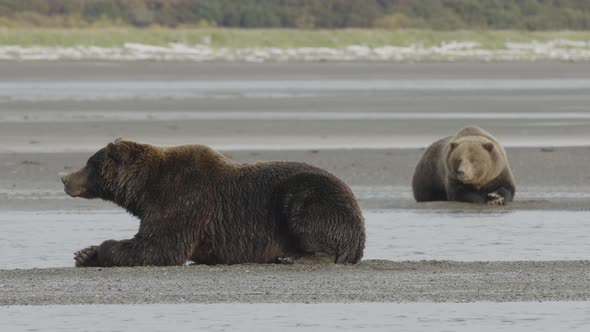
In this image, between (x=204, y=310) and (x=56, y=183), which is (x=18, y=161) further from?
(x=204, y=310)

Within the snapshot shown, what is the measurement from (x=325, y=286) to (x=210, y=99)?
72.9ft

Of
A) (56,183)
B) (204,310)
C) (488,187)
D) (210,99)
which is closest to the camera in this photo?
(204,310)

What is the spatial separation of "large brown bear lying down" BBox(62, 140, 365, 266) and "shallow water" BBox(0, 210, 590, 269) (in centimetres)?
94

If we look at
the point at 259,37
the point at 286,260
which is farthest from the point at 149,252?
the point at 259,37

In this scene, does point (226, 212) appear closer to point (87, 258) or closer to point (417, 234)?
point (87, 258)

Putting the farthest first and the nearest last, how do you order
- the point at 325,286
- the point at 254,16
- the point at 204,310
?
the point at 254,16 < the point at 325,286 < the point at 204,310

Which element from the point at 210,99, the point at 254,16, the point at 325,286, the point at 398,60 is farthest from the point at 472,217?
the point at 254,16

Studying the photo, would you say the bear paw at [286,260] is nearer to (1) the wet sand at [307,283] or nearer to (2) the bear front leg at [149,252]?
(1) the wet sand at [307,283]

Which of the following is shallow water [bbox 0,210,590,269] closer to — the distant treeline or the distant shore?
the distant shore

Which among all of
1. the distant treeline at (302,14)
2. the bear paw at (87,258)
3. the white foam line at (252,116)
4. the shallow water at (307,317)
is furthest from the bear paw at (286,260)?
the distant treeline at (302,14)

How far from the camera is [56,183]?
54.0 ft

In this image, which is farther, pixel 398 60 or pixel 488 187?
pixel 398 60

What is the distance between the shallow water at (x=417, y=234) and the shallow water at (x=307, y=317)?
229 centimetres

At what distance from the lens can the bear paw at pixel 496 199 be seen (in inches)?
569
